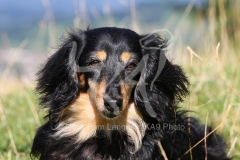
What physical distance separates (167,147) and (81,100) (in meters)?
0.91

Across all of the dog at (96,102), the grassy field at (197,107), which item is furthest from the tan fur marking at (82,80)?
the grassy field at (197,107)

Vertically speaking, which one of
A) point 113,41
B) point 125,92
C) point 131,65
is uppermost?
point 113,41

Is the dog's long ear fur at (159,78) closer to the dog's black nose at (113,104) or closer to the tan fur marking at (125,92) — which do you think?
the tan fur marking at (125,92)

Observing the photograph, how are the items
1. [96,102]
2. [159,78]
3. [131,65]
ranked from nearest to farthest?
[96,102] < [131,65] < [159,78]

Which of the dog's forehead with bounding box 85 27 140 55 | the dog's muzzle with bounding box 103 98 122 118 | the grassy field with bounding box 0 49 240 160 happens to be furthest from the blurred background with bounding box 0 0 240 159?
the dog's muzzle with bounding box 103 98 122 118

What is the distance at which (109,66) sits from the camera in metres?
4.32

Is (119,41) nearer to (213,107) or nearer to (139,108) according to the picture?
(139,108)

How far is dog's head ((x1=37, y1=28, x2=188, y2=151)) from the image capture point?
4.36 metres

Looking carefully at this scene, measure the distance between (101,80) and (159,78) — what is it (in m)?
0.60

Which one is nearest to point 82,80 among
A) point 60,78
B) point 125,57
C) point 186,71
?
point 60,78

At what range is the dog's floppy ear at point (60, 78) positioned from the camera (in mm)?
4426

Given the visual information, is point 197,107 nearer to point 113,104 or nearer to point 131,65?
point 131,65

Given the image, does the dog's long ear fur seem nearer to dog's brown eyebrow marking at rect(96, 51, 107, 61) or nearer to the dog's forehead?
the dog's forehead

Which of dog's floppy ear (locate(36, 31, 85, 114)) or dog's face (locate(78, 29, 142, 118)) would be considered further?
dog's floppy ear (locate(36, 31, 85, 114))
